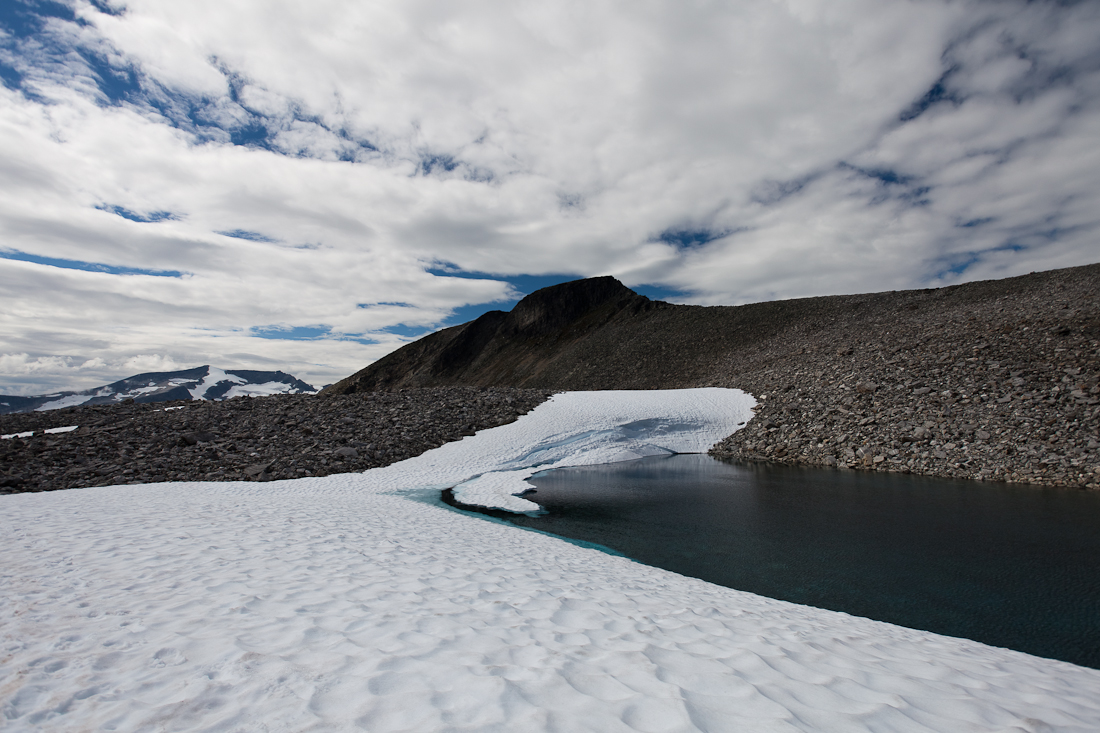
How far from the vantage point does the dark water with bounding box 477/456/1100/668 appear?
5.90 m

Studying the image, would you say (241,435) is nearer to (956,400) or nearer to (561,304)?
(956,400)

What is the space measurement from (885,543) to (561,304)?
73.7 metres

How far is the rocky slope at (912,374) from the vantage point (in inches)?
625

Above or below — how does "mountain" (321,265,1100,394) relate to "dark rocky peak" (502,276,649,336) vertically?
below

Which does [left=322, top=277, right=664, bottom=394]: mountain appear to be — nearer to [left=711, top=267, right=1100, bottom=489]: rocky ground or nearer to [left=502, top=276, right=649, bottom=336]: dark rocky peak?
[left=502, top=276, right=649, bottom=336]: dark rocky peak

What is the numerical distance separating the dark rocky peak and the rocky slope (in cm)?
2493

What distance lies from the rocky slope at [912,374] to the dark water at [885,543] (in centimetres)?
271

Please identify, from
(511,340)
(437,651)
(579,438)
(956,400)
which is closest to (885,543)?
(437,651)

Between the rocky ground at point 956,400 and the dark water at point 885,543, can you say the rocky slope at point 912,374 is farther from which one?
the dark water at point 885,543

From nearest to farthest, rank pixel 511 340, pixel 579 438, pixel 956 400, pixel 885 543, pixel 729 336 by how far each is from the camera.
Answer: pixel 885 543 < pixel 956 400 < pixel 579 438 < pixel 729 336 < pixel 511 340

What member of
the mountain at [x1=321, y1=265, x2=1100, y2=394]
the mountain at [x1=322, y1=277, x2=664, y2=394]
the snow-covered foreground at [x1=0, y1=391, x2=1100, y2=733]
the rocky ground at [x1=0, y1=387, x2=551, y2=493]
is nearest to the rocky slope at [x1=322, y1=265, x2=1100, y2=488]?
the mountain at [x1=321, y1=265, x2=1100, y2=394]

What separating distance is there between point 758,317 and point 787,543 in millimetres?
46874

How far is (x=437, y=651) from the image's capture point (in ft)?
12.1

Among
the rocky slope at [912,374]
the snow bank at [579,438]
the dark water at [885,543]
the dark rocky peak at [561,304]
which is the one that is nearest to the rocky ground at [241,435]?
the snow bank at [579,438]
